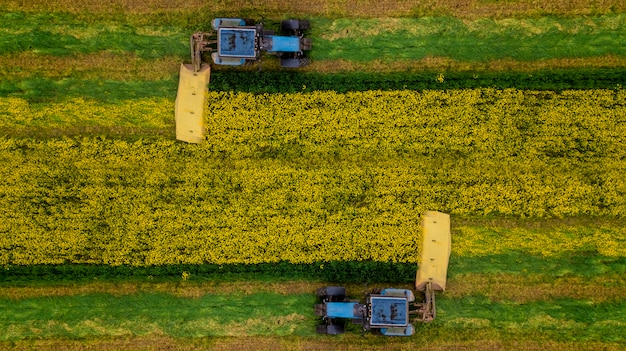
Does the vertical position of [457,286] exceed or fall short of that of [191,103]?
it falls short

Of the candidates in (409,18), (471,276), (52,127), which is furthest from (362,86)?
(52,127)

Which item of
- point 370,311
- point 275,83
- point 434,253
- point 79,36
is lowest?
point 370,311

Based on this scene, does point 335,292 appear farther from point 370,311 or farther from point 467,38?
point 467,38

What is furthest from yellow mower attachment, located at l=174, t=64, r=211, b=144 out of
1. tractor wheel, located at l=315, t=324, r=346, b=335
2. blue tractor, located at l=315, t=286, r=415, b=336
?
tractor wheel, located at l=315, t=324, r=346, b=335

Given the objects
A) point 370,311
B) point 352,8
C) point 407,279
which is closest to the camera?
point 370,311

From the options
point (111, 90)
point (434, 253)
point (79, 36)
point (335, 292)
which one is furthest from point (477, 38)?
point (79, 36)

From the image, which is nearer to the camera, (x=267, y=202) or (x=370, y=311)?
(x=370, y=311)
